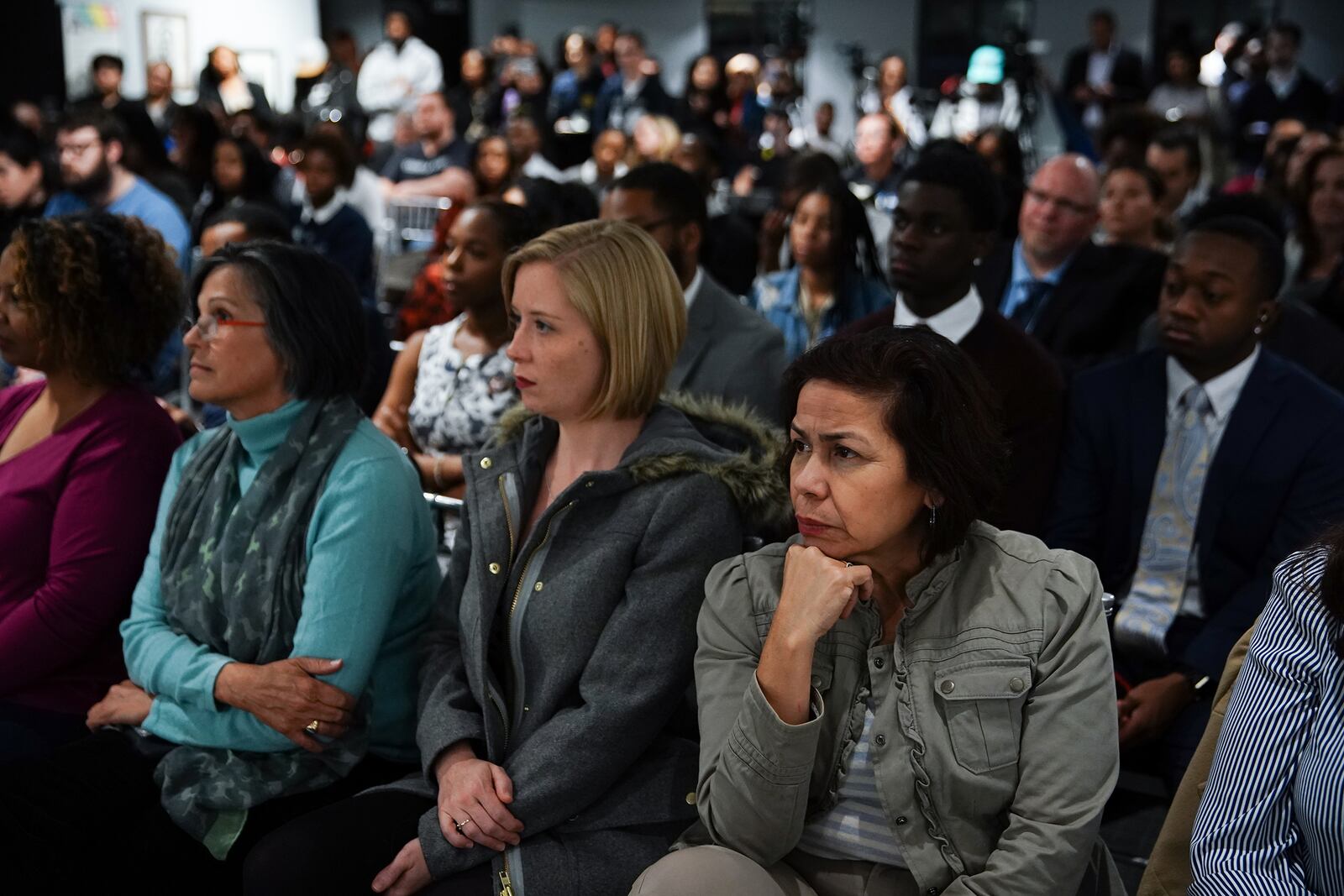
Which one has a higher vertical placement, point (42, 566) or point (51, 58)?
point (51, 58)

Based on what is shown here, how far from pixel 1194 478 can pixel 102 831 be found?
6.87ft

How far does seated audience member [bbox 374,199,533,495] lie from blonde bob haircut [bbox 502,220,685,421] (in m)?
1.00

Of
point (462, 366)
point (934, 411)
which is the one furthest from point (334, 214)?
point (934, 411)

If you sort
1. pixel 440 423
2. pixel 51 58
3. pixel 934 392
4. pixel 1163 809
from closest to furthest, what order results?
pixel 934 392
pixel 1163 809
pixel 440 423
pixel 51 58

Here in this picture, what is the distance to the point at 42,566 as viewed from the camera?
2.38 metres

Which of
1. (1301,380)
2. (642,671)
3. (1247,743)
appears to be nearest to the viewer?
(1247,743)

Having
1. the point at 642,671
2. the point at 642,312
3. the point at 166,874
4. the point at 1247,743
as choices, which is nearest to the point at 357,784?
the point at 166,874

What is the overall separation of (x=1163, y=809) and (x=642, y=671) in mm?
1610

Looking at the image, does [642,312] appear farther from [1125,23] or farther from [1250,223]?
[1125,23]

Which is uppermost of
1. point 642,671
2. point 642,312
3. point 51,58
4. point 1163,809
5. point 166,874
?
point 51,58

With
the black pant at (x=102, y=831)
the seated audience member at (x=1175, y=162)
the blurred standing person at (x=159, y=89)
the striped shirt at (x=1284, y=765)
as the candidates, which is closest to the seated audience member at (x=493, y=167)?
the seated audience member at (x=1175, y=162)

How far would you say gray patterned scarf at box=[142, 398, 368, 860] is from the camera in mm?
2062

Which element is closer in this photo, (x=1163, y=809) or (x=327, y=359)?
(x=327, y=359)

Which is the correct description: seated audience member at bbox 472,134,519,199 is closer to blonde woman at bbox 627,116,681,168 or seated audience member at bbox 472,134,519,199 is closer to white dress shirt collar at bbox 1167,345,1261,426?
blonde woman at bbox 627,116,681,168
